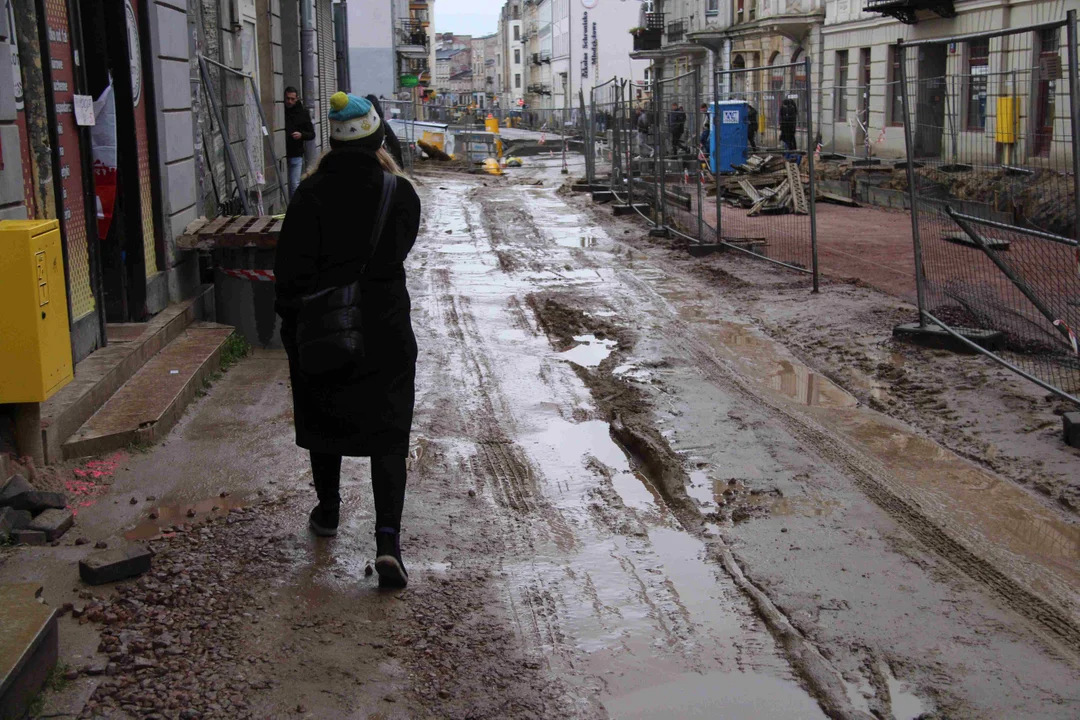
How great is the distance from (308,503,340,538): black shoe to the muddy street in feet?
0.16

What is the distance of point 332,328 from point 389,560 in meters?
0.90

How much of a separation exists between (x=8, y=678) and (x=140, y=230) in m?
5.68

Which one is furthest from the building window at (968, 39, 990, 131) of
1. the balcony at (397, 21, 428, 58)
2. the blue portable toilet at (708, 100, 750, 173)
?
the balcony at (397, 21, 428, 58)

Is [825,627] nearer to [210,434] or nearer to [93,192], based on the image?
[210,434]

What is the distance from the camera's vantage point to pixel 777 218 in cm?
1702

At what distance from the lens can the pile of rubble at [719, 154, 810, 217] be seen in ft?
54.5

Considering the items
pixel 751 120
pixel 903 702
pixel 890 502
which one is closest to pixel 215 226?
pixel 890 502

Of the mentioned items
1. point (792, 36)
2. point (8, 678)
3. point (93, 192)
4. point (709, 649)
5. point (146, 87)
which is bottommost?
point (709, 649)

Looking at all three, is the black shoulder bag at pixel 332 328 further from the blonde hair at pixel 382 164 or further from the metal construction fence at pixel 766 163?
the metal construction fence at pixel 766 163

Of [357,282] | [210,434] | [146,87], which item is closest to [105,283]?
[146,87]

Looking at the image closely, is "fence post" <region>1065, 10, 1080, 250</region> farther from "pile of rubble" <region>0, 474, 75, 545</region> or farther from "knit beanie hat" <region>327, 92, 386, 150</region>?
"pile of rubble" <region>0, 474, 75, 545</region>

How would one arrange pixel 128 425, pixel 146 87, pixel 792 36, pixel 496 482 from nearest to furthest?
pixel 496 482, pixel 128 425, pixel 146 87, pixel 792 36

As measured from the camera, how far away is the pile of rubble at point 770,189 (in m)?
16.6

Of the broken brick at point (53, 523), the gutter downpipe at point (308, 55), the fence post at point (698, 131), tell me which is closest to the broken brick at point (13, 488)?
the broken brick at point (53, 523)
